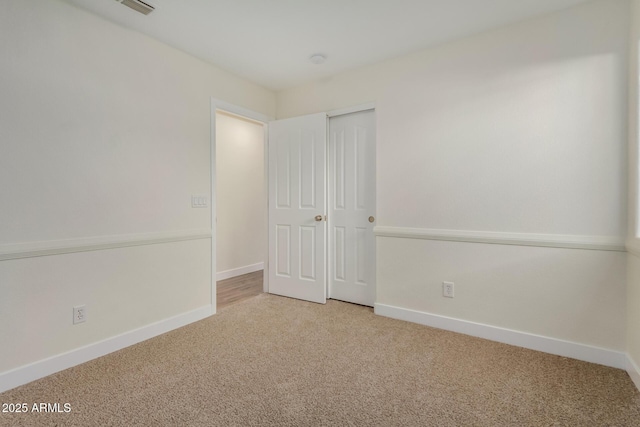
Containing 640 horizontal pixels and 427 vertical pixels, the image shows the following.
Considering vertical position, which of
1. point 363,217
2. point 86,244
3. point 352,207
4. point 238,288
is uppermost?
point 352,207

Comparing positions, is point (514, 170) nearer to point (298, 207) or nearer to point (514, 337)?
point (514, 337)

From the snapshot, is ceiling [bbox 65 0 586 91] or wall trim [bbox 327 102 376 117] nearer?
ceiling [bbox 65 0 586 91]

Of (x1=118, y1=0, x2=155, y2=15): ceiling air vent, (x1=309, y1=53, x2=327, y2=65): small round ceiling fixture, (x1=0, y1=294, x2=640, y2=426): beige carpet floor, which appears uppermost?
(x1=309, y1=53, x2=327, y2=65): small round ceiling fixture

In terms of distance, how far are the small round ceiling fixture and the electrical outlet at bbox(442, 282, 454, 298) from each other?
2270 mm

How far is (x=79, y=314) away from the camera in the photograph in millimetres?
2043

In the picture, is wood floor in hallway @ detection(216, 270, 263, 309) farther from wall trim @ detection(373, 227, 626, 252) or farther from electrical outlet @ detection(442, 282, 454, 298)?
electrical outlet @ detection(442, 282, 454, 298)

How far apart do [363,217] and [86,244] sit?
2.32 m

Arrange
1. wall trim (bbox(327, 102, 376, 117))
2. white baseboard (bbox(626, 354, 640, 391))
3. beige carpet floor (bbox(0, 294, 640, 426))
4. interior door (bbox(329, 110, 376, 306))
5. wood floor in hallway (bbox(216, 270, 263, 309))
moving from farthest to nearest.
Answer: wood floor in hallway (bbox(216, 270, 263, 309)) < interior door (bbox(329, 110, 376, 306)) < wall trim (bbox(327, 102, 376, 117)) < white baseboard (bbox(626, 354, 640, 391)) < beige carpet floor (bbox(0, 294, 640, 426))

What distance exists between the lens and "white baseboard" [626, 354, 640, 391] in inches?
68.1

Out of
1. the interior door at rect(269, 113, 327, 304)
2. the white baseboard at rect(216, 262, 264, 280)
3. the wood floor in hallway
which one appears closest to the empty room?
the wood floor in hallway

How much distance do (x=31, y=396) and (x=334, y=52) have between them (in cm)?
315

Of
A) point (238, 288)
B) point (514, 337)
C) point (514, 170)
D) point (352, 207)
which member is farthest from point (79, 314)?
point (514, 170)

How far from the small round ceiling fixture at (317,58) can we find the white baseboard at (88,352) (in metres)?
2.54

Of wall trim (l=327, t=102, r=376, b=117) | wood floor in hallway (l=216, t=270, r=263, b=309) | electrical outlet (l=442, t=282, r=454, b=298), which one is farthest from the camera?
wood floor in hallway (l=216, t=270, r=263, b=309)
